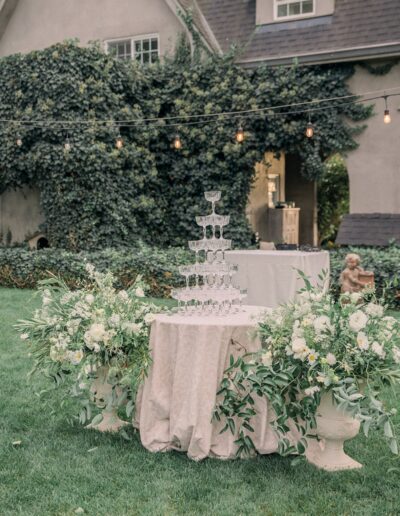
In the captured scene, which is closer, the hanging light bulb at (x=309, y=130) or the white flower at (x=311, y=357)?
the white flower at (x=311, y=357)

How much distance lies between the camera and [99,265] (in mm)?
14180

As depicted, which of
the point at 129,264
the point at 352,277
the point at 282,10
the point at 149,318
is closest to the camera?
the point at 149,318

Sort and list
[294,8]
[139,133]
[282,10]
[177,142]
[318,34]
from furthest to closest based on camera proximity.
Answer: [139,133] → [282,10] → [294,8] → [177,142] → [318,34]

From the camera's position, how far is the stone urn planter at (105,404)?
5355 millimetres

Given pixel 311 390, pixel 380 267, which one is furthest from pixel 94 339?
pixel 380 267

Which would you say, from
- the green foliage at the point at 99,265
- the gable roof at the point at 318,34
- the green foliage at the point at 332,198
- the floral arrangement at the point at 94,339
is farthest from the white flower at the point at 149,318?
the green foliage at the point at 332,198

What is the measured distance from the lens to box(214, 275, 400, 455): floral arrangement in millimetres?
4391

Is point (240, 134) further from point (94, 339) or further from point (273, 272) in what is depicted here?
point (94, 339)

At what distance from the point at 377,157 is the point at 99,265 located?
661cm

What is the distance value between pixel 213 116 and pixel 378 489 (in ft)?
41.5

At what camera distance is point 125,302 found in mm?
5336

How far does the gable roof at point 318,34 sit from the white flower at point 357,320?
37.3ft

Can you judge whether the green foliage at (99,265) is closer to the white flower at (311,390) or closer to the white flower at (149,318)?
the white flower at (149,318)

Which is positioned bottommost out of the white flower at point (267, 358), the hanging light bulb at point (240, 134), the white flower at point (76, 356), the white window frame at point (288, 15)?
the white flower at point (76, 356)
